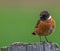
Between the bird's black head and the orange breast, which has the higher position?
the bird's black head

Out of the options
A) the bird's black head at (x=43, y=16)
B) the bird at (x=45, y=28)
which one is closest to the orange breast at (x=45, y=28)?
the bird at (x=45, y=28)

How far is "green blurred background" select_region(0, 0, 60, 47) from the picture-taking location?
6.06m

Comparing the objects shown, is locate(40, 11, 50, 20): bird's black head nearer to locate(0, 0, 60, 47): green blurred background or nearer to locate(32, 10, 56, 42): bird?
locate(32, 10, 56, 42): bird

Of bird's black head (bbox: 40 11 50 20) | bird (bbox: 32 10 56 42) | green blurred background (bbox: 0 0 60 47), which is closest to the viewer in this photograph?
bird (bbox: 32 10 56 42)

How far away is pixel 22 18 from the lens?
820 centimetres

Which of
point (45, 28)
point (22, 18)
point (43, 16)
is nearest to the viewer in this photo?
point (45, 28)

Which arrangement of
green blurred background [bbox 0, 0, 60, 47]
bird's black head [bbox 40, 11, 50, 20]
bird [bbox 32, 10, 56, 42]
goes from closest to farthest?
bird [bbox 32, 10, 56, 42] → bird's black head [bbox 40, 11, 50, 20] → green blurred background [bbox 0, 0, 60, 47]

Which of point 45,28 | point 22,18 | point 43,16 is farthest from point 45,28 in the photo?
point 22,18

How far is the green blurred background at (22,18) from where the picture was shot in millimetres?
6055

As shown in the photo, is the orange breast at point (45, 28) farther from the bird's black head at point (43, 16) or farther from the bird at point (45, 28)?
the bird's black head at point (43, 16)

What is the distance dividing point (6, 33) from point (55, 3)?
343 centimetres

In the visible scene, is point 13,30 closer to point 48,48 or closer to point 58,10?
point 58,10

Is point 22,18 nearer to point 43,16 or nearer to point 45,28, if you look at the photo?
point 43,16

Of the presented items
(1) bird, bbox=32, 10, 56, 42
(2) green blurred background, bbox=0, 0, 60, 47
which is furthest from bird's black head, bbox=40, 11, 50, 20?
(2) green blurred background, bbox=0, 0, 60, 47
